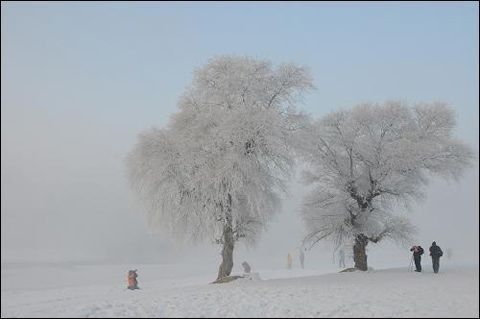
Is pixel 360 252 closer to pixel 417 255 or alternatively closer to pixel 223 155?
pixel 417 255

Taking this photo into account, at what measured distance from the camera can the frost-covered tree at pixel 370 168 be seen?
35938mm

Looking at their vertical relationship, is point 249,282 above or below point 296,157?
below

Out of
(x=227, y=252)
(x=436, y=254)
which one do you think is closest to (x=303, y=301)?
(x=227, y=252)

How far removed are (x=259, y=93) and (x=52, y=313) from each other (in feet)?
59.5

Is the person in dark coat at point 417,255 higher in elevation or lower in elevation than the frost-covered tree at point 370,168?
lower

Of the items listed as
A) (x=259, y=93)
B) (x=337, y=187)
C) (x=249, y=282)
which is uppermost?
(x=259, y=93)

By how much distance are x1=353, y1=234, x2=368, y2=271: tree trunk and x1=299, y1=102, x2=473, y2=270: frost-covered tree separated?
0.07 metres

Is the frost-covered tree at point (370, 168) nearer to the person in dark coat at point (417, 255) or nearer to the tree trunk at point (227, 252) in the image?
the person in dark coat at point (417, 255)

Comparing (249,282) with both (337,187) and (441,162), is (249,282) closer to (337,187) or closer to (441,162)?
(337,187)

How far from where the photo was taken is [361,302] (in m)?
20.5

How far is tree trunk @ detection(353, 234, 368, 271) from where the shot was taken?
119 ft

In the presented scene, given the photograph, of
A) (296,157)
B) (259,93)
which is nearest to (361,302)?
(296,157)

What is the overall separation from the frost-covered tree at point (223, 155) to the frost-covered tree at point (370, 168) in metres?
5.02

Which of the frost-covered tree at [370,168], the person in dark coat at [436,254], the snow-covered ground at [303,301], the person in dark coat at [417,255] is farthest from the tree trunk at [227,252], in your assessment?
the person in dark coat at [436,254]
